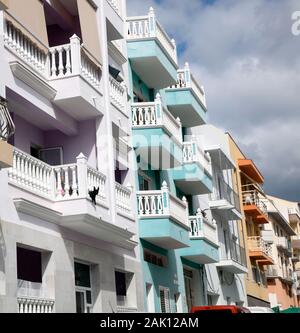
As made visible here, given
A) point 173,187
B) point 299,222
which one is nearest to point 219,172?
point 173,187

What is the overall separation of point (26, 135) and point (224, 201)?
16969 millimetres

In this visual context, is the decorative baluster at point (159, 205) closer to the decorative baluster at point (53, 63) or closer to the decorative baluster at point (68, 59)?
the decorative baluster at point (68, 59)

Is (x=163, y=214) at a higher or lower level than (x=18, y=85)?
lower

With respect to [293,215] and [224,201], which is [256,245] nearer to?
[224,201]

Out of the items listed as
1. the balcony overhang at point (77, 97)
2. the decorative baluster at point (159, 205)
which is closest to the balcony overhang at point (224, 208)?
the decorative baluster at point (159, 205)

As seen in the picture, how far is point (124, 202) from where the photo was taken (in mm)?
20500

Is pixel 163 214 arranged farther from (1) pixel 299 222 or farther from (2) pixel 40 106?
(1) pixel 299 222

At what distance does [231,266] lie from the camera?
108 feet

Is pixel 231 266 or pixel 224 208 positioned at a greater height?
pixel 224 208

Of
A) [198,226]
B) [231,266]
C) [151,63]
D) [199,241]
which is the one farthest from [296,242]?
[151,63]

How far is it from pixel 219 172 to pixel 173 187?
9683 millimetres

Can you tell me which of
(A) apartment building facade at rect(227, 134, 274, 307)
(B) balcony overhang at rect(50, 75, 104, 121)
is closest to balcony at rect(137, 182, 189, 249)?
(B) balcony overhang at rect(50, 75, 104, 121)

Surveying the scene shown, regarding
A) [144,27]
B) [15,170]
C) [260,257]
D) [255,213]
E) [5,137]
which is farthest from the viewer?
[255,213]

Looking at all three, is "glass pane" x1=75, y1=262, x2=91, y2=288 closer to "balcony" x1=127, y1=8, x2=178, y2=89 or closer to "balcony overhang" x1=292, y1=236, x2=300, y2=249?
"balcony" x1=127, y1=8, x2=178, y2=89
